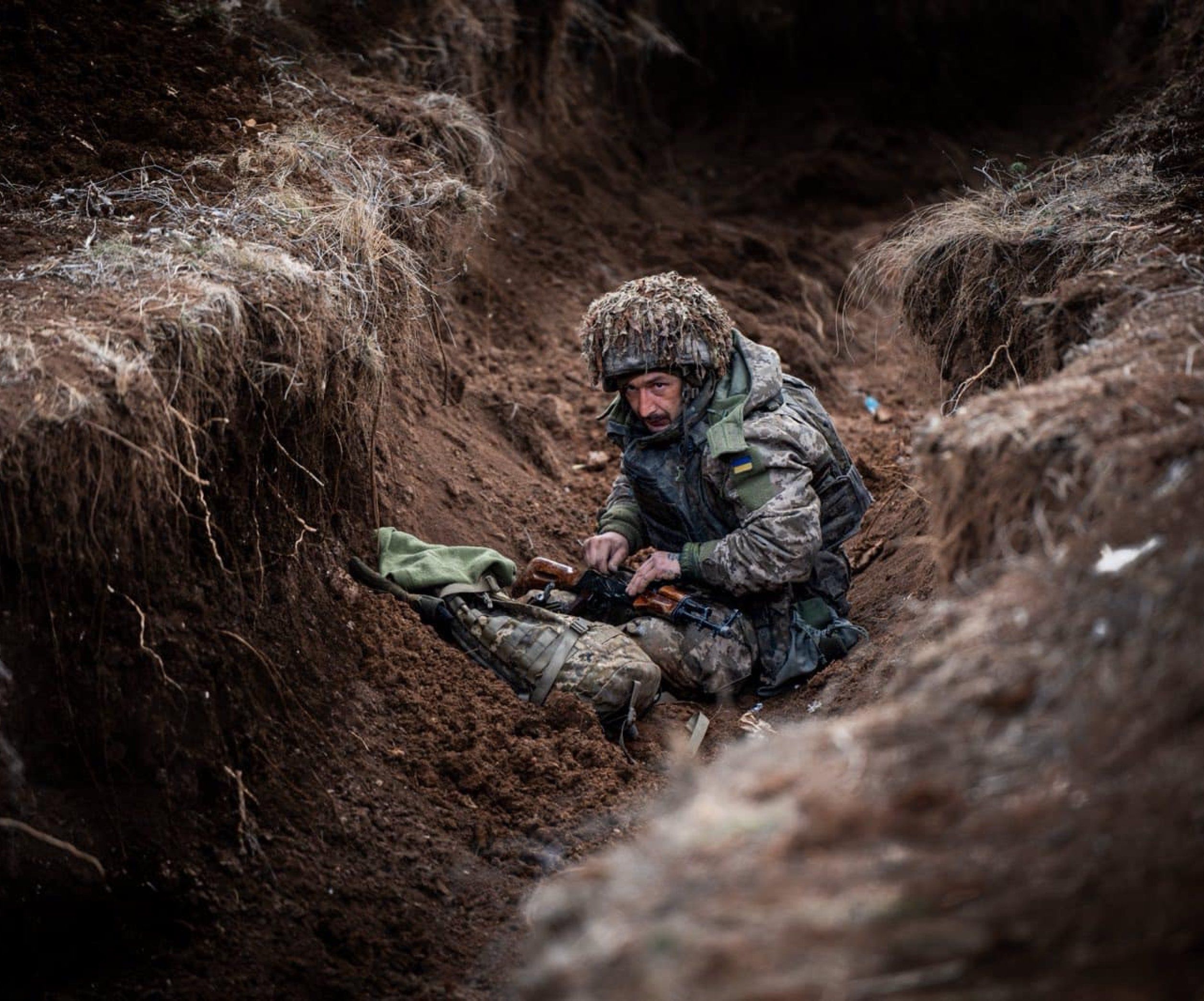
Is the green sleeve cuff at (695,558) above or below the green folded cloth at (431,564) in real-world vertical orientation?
below

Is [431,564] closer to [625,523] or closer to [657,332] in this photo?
[625,523]

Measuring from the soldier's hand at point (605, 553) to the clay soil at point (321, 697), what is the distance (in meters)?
0.52

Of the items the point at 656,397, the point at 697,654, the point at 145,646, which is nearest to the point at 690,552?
the point at 697,654

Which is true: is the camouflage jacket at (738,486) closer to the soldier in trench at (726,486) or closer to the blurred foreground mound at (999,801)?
the soldier in trench at (726,486)

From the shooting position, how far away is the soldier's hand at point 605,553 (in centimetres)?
526

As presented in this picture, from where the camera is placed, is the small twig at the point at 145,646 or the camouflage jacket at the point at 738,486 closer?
the small twig at the point at 145,646

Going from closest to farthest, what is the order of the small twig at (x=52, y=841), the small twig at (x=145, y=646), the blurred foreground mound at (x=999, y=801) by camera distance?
1. the blurred foreground mound at (x=999, y=801)
2. the small twig at (x=52, y=841)
3. the small twig at (x=145, y=646)

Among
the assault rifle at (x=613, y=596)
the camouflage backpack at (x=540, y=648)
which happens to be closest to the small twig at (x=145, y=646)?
the camouflage backpack at (x=540, y=648)

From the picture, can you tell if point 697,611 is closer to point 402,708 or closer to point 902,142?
point 402,708

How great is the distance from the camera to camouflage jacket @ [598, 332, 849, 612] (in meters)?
4.80

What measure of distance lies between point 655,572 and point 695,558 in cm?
18

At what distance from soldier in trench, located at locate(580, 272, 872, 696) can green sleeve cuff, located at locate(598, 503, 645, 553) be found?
0.38ft

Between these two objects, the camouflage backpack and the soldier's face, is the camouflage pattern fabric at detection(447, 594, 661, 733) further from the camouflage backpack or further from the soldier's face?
the soldier's face

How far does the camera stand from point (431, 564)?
16.2 ft
